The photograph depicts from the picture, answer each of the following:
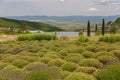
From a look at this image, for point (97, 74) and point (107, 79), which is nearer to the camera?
point (107, 79)

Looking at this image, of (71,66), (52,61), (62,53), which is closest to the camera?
(71,66)

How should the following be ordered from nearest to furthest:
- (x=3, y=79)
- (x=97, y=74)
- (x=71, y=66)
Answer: (x=3, y=79), (x=97, y=74), (x=71, y=66)

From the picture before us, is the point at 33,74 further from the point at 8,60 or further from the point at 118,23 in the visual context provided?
the point at 118,23

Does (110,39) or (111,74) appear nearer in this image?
(111,74)

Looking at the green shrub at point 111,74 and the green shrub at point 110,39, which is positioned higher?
the green shrub at point 111,74

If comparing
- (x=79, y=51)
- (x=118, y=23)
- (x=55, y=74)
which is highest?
(x=55, y=74)

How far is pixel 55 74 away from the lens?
7.88 metres

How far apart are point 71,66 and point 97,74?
7.88ft

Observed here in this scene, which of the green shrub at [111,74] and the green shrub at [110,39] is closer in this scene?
the green shrub at [111,74]

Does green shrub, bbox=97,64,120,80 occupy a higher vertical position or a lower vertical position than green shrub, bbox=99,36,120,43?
higher

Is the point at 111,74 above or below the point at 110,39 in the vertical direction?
above

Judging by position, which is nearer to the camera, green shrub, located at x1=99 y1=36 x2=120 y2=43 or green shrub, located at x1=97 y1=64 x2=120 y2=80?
green shrub, located at x1=97 y1=64 x2=120 y2=80

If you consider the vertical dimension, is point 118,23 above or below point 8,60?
below

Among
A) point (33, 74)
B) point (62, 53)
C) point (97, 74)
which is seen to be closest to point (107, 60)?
point (62, 53)
